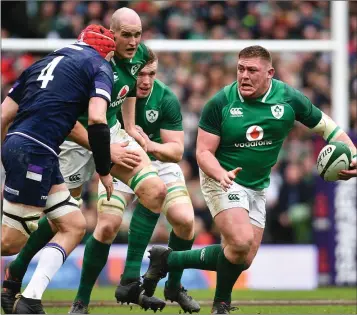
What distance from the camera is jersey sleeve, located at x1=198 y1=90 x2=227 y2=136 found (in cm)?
863

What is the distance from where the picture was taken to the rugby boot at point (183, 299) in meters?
9.47

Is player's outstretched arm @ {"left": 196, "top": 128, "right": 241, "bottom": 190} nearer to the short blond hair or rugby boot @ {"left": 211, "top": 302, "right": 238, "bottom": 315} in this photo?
the short blond hair

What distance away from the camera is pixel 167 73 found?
1711cm

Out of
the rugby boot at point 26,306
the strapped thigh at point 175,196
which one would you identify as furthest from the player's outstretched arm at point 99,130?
the strapped thigh at point 175,196

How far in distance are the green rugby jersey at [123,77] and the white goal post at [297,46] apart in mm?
5385

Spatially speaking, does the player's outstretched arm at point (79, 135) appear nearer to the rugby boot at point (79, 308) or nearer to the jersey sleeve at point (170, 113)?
the jersey sleeve at point (170, 113)

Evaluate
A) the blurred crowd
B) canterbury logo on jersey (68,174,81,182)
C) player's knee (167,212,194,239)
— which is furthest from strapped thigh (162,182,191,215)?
the blurred crowd

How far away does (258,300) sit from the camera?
37.9ft

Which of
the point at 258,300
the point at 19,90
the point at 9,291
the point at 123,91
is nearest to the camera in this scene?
the point at 19,90

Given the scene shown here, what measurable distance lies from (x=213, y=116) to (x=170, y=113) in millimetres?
1520

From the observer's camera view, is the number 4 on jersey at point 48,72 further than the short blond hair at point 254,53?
No

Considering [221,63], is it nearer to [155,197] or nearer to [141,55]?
[141,55]

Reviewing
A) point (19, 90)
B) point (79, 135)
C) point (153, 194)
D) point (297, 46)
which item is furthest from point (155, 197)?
point (297, 46)

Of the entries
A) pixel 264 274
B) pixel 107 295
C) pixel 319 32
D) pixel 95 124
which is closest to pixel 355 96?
pixel 319 32
